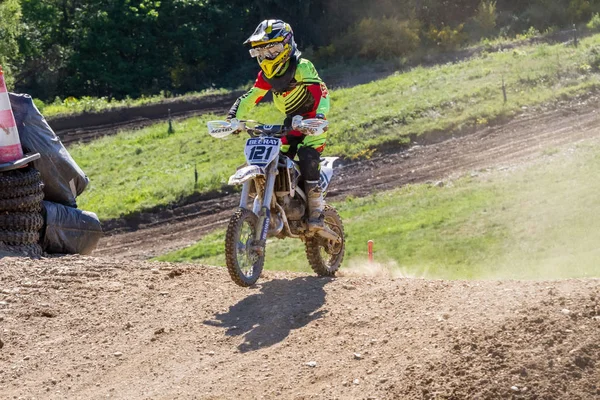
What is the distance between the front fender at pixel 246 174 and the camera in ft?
27.1

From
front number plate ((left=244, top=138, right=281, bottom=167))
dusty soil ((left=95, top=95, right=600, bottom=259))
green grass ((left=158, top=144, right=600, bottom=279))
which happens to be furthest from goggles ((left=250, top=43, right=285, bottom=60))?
dusty soil ((left=95, top=95, right=600, bottom=259))

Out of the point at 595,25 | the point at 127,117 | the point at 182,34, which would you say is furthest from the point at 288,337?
the point at 182,34

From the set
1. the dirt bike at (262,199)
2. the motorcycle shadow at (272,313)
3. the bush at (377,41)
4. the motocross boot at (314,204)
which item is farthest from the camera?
the bush at (377,41)

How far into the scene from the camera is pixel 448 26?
48.2 m

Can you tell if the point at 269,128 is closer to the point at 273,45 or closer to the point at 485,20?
the point at 273,45

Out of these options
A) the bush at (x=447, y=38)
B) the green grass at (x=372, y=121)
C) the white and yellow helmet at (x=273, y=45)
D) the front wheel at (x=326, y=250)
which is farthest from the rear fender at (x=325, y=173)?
the bush at (x=447, y=38)

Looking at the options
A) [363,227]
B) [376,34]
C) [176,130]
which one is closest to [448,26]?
[376,34]

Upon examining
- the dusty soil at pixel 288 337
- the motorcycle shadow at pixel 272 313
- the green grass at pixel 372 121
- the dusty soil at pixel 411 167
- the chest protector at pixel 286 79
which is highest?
the chest protector at pixel 286 79

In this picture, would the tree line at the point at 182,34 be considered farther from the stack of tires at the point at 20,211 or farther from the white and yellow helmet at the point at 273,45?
the white and yellow helmet at the point at 273,45

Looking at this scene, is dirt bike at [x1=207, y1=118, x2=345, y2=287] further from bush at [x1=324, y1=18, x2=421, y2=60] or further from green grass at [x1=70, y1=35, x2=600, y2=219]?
bush at [x1=324, y1=18, x2=421, y2=60]

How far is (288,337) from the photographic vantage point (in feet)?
23.0

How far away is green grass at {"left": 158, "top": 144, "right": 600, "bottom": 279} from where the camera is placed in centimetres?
1470

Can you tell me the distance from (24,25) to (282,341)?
1885 inches

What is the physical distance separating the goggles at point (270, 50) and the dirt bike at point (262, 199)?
2.11 ft
